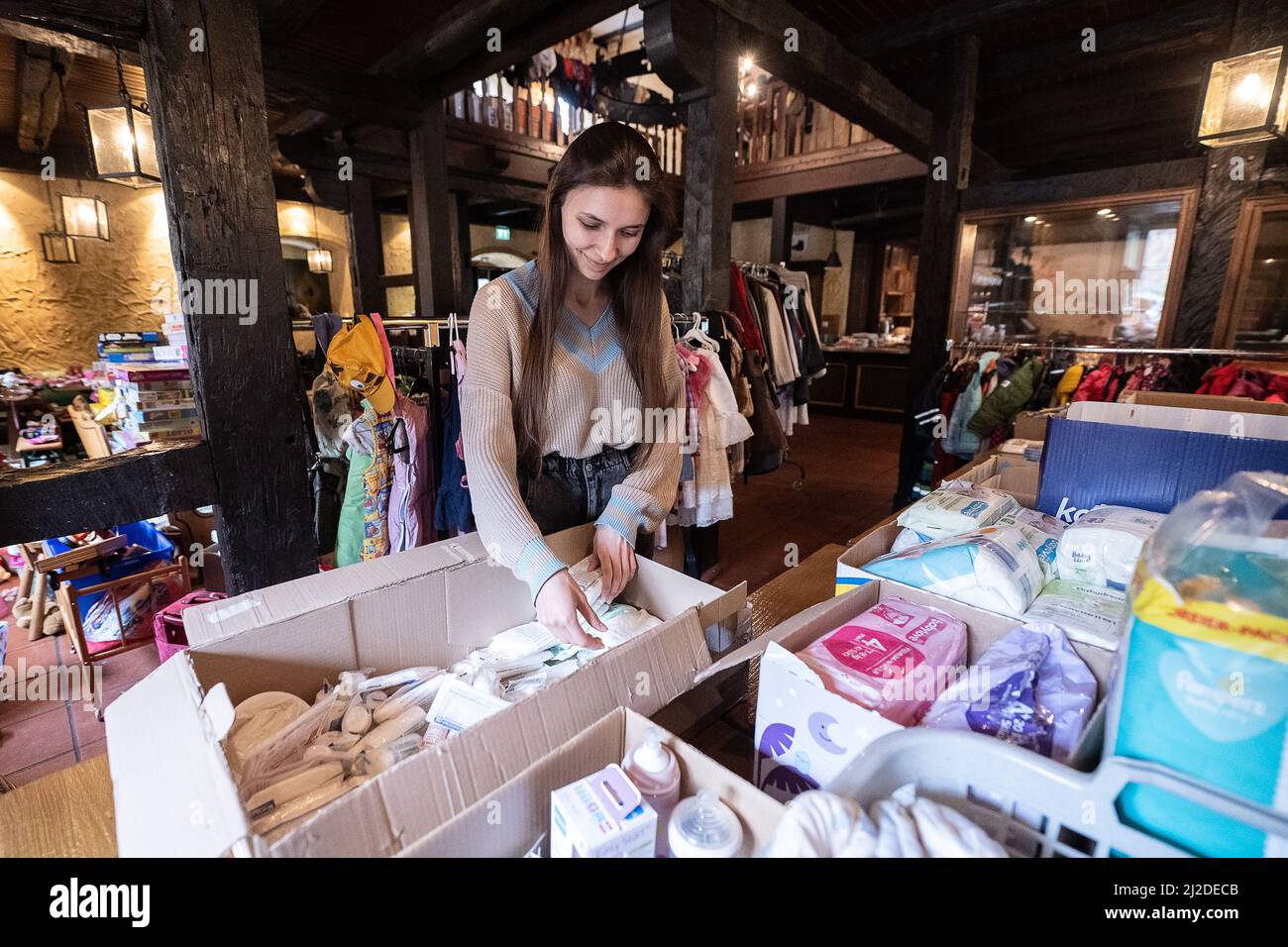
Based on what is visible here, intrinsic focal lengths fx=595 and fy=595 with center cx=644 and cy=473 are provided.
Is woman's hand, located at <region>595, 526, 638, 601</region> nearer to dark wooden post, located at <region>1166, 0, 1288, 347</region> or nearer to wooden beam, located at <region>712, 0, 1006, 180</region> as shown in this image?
wooden beam, located at <region>712, 0, 1006, 180</region>

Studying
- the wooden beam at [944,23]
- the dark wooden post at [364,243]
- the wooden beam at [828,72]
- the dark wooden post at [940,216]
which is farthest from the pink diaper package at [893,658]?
the dark wooden post at [364,243]

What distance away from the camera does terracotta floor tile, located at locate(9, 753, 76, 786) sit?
1.97 metres

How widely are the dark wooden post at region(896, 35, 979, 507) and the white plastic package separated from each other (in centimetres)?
315

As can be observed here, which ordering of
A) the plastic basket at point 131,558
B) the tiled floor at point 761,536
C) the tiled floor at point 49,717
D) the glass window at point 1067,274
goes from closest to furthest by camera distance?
the tiled floor at point 49,717 → the tiled floor at point 761,536 → the plastic basket at point 131,558 → the glass window at point 1067,274

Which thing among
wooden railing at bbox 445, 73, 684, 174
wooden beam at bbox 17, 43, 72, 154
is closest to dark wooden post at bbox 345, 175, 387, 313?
wooden railing at bbox 445, 73, 684, 174

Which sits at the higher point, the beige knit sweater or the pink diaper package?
the beige knit sweater

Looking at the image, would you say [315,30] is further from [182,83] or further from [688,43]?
[182,83]

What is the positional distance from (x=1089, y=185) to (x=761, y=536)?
3.12 metres

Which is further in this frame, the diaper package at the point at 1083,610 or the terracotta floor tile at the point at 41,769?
the terracotta floor tile at the point at 41,769

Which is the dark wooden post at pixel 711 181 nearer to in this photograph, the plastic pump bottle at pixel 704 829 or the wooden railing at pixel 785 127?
the plastic pump bottle at pixel 704 829

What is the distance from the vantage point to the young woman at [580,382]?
3.47ft

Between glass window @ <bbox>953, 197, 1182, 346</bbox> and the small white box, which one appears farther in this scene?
glass window @ <bbox>953, 197, 1182, 346</bbox>

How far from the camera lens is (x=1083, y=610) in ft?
2.86

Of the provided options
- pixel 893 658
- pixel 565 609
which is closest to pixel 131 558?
pixel 565 609
